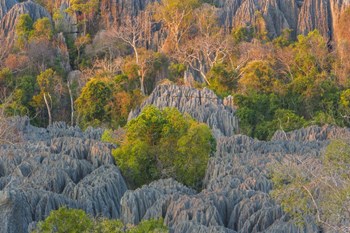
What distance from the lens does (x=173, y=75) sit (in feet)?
143

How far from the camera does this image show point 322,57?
4216 cm

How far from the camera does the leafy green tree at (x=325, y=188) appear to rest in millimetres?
12359

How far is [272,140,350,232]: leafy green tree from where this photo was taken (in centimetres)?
1236

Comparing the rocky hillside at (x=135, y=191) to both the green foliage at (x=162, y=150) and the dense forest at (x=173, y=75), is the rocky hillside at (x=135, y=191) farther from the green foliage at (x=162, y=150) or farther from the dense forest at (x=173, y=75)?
the green foliage at (x=162, y=150)

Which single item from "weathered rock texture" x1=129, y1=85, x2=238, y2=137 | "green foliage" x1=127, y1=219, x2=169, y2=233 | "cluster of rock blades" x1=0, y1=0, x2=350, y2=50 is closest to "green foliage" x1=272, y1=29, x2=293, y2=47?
"cluster of rock blades" x1=0, y1=0, x2=350, y2=50

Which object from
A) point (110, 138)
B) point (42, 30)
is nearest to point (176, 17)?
point (42, 30)

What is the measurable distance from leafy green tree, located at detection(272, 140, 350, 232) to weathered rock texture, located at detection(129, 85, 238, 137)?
18.4m

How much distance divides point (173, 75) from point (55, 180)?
78.4 feet

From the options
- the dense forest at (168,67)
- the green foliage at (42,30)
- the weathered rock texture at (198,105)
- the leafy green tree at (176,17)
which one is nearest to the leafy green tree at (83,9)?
the dense forest at (168,67)

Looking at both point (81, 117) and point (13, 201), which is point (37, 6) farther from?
point (13, 201)

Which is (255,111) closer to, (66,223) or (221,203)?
(221,203)

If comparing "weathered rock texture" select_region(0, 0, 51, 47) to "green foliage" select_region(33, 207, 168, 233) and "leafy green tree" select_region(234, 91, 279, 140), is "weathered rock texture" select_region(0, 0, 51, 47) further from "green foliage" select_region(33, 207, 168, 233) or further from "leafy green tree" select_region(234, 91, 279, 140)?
"green foliage" select_region(33, 207, 168, 233)

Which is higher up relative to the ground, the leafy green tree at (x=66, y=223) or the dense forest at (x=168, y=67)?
the leafy green tree at (x=66, y=223)

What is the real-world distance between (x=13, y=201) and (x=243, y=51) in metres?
30.0
